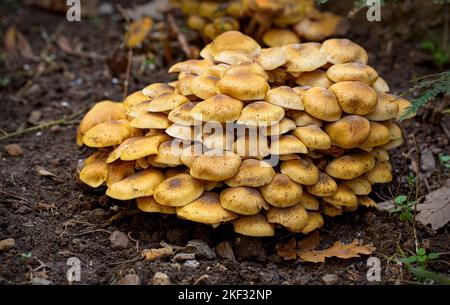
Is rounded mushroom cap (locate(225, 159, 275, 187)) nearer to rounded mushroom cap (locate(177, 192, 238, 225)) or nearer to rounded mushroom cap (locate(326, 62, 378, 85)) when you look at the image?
rounded mushroom cap (locate(177, 192, 238, 225))

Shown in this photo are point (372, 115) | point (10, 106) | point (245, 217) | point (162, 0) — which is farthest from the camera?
point (162, 0)

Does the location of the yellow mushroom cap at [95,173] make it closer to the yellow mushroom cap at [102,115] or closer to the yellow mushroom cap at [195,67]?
the yellow mushroom cap at [102,115]

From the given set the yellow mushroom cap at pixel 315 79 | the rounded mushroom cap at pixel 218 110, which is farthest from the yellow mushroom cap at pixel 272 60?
the rounded mushroom cap at pixel 218 110

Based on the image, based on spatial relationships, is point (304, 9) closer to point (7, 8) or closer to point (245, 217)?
point (245, 217)

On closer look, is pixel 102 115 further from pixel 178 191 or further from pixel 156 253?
pixel 156 253

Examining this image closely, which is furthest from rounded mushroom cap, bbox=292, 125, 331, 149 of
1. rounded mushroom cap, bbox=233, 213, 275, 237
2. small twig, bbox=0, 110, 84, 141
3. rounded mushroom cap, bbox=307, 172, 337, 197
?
small twig, bbox=0, 110, 84, 141

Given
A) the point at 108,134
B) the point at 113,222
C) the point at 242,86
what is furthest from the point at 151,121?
the point at 113,222

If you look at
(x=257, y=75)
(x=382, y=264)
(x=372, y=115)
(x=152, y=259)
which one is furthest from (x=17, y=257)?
(x=372, y=115)
